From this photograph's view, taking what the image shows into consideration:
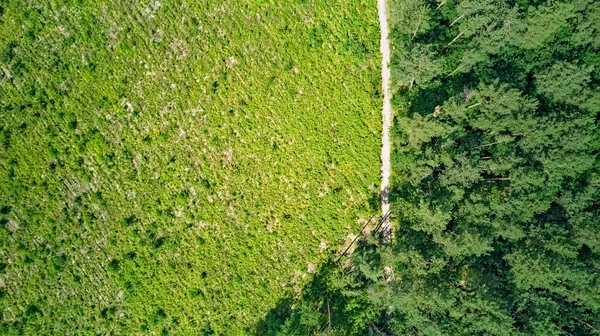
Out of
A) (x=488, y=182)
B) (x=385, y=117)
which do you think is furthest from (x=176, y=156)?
(x=488, y=182)

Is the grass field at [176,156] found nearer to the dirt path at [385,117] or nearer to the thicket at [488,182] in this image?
the dirt path at [385,117]

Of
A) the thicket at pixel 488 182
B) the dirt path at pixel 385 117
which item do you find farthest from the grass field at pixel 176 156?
the thicket at pixel 488 182

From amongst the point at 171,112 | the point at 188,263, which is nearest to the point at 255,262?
the point at 188,263

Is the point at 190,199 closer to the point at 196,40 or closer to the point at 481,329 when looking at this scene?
the point at 196,40

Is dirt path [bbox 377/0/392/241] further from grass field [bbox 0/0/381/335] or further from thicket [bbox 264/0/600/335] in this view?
thicket [bbox 264/0/600/335]

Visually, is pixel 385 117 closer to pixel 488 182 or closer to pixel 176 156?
pixel 488 182

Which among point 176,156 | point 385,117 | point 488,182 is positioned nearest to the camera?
point 488,182
